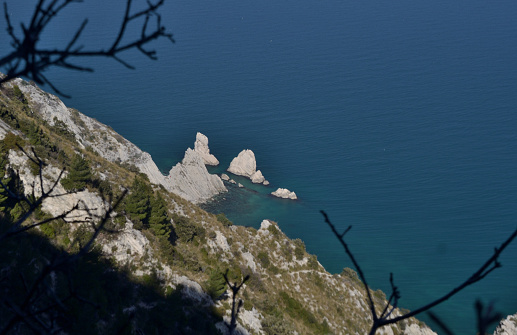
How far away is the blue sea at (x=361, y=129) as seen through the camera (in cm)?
8306

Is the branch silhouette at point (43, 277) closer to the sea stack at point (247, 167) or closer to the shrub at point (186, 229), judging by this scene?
the shrub at point (186, 229)

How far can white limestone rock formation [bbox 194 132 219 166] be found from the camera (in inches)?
4252

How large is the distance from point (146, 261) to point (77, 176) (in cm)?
767

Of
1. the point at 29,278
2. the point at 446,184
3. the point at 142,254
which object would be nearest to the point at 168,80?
the point at 446,184

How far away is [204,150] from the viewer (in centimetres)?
10881

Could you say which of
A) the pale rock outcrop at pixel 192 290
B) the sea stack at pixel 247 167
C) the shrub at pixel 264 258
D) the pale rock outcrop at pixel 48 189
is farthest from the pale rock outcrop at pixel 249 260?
the sea stack at pixel 247 167

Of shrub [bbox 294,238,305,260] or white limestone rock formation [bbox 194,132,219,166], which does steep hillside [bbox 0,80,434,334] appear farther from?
white limestone rock formation [bbox 194,132,219,166]

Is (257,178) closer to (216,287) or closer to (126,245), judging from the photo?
(216,287)

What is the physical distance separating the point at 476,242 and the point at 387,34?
137877 millimetres

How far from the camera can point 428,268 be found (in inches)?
3100

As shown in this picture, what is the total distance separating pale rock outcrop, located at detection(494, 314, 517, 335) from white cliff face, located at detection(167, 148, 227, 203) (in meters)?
61.1

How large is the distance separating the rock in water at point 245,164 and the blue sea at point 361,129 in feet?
17.2

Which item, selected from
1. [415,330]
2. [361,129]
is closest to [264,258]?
[415,330]

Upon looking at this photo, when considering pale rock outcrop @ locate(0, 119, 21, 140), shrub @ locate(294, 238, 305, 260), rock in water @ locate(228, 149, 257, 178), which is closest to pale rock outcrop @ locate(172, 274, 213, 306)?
pale rock outcrop @ locate(0, 119, 21, 140)
